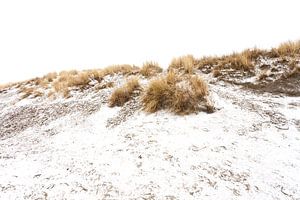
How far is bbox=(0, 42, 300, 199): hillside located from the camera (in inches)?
115

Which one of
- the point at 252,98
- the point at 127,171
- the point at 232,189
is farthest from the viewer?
the point at 252,98

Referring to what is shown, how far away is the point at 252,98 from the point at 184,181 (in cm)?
265

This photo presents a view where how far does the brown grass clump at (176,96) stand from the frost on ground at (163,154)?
18cm

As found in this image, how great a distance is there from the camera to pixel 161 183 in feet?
9.62

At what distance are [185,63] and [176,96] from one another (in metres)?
2.81

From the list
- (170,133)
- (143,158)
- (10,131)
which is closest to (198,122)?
(170,133)

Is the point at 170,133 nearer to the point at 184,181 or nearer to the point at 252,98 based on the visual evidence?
the point at 184,181

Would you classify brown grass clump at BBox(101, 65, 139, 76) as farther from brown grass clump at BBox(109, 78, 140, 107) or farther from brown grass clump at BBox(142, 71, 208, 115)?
brown grass clump at BBox(142, 71, 208, 115)

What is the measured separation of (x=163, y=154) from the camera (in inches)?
137

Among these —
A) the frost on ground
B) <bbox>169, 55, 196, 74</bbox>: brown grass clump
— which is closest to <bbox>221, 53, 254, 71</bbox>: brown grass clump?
<bbox>169, 55, 196, 74</bbox>: brown grass clump

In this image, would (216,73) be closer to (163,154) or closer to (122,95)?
(122,95)

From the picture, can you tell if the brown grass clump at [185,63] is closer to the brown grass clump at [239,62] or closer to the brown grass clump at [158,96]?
the brown grass clump at [239,62]

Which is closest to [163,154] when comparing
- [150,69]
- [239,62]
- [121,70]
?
[239,62]

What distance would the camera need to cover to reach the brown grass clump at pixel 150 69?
7221mm
